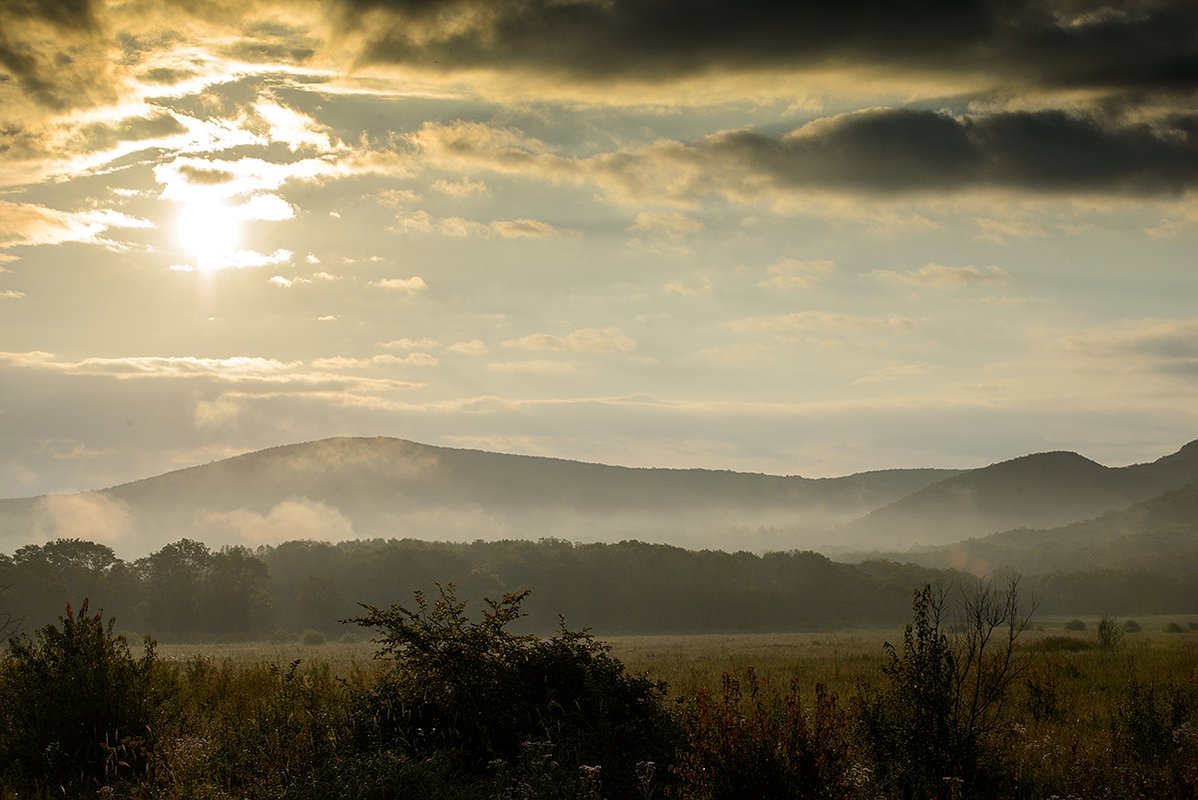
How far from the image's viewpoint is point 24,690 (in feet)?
41.4

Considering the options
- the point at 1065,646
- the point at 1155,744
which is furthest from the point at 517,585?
the point at 1155,744

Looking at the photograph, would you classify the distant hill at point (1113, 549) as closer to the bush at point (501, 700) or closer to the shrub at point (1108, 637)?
the shrub at point (1108, 637)

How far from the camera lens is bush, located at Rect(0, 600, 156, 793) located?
1181 centimetres

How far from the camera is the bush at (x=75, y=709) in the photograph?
11.8m

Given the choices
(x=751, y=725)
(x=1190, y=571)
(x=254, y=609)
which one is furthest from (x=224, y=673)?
(x=1190, y=571)

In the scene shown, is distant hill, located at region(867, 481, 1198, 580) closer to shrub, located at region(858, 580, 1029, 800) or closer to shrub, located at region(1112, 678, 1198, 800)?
shrub, located at region(1112, 678, 1198, 800)

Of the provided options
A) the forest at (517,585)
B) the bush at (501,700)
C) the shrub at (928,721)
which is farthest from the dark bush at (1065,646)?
the forest at (517,585)

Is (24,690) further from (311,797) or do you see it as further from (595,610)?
(595,610)

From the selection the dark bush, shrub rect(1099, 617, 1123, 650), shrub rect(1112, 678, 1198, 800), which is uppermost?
shrub rect(1112, 678, 1198, 800)

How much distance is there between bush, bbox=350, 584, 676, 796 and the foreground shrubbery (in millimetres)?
22

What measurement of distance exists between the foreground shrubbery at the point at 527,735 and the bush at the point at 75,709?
0.02 meters

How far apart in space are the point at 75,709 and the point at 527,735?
546 centimetres

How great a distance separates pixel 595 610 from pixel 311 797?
327 ft

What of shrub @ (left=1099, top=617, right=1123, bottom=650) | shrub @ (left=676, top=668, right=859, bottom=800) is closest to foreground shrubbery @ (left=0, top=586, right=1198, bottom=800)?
shrub @ (left=676, top=668, right=859, bottom=800)
